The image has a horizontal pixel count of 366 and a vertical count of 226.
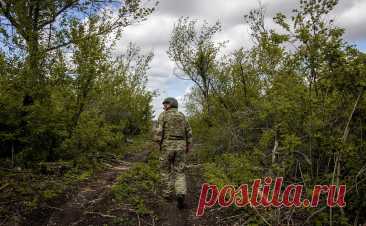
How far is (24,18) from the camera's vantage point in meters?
10.6

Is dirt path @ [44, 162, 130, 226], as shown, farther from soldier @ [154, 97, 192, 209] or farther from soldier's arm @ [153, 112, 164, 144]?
soldier's arm @ [153, 112, 164, 144]

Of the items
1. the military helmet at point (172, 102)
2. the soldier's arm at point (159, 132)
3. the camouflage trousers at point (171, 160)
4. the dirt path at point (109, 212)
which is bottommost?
the dirt path at point (109, 212)

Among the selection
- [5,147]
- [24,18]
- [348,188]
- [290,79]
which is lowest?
[348,188]

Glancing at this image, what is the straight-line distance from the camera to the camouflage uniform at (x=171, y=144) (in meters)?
8.57

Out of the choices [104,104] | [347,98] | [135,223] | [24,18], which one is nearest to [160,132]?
[135,223]

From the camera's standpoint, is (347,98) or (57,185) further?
(57,185)

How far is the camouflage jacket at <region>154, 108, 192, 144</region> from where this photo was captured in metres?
8.66

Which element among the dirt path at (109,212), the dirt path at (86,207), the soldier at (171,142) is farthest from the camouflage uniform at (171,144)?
the dirt path at (86,207)

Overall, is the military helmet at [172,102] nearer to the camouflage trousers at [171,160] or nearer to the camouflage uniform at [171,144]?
the camouflage uniform at [171,144]

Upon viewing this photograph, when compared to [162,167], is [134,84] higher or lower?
higher

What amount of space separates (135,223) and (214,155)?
782 centimetres

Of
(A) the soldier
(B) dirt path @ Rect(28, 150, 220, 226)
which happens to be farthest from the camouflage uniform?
(B) dirt path @ Rect(28, 150, 220, 226)

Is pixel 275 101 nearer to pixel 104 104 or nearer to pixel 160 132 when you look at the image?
pixel 160 132

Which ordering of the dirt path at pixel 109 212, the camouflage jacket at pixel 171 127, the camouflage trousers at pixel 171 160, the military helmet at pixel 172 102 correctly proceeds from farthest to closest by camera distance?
the military helmet at pixel 172 102
the camouflage jacket at pixel 171 127
the camouflage trousers at pixel 171 160
the dirt path at pixel 109 212
